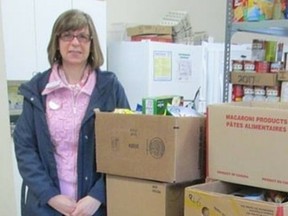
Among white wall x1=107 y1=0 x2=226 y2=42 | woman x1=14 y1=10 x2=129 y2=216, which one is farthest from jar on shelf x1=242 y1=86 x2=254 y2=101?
white wall x1=107 y1=0 x2=226 y2=42

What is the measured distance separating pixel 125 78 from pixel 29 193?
202cm

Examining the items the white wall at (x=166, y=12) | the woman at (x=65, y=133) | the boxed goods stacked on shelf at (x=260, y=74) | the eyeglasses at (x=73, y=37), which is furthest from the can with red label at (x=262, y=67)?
the white wall at (x=166, y=12)

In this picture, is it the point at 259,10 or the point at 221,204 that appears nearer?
the point at 221,204

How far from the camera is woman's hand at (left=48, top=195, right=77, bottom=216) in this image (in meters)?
1.60

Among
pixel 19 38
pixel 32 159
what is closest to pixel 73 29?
pixel 32 159

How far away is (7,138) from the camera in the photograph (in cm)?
241

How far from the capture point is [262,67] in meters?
2.05

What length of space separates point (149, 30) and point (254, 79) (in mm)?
1745

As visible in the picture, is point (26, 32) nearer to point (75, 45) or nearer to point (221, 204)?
point (75, 45)

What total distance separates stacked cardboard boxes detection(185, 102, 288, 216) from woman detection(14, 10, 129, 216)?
1.55 feet

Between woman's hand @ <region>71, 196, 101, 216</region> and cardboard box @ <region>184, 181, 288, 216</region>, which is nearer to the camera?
cardboard box @ <region>184, 181, 288, 216</region>

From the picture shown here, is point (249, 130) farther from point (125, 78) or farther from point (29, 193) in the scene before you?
point (125, 78)

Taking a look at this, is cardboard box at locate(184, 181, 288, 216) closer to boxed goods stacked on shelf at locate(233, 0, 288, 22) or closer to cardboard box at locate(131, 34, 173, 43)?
boxed goods stacked on shelf at locate(233, 0, 288, 22)

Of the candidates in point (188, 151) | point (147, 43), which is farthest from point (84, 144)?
point (147, 43)
